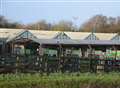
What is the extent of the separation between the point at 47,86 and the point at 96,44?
28.8 m

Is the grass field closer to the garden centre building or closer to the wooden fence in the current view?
the wooden fence

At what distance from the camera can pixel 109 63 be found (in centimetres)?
2781

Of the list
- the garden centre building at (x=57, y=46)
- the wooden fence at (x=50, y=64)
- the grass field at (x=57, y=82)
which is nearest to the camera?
the grass field at (x=57, y=82)

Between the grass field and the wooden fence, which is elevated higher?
the wooden fence

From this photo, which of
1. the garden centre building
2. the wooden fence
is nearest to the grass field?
the wooden fence

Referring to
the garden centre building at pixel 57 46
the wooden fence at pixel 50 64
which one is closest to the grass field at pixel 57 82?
the wooden fence at pixel 50 64

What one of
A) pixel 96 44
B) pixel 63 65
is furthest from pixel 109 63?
pixel 96 44

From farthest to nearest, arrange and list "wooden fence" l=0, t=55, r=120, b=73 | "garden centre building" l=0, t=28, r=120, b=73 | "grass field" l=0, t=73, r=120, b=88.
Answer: "garden centre building" l=0, t=28, r=120, b=73
"wooden fence" l=0, t=55, r=120, b=73
"grass field" l=0, t=73, r=120, b=88

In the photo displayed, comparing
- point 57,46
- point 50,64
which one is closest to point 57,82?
point 50,64

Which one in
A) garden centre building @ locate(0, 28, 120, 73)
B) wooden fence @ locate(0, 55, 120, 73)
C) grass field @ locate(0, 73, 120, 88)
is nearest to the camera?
grass field @ locate(0, 73, 120, 88)

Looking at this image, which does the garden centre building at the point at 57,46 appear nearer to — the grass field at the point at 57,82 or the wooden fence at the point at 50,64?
the wooden fence at the point at 50,64

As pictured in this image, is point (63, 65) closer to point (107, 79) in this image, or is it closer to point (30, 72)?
point (30, 72)

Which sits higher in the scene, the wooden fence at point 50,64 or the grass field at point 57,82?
the wooden fence at point 50,64

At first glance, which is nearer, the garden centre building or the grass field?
the grass field
